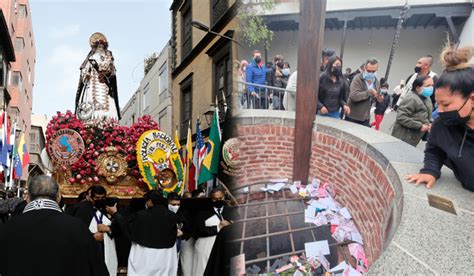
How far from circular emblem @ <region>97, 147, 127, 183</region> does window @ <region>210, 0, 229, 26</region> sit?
5083 mm

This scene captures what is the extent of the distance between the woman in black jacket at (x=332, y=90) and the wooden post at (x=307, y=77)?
0.36 m

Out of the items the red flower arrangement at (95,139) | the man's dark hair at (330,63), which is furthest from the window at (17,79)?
the man's dark hair at (330,63)

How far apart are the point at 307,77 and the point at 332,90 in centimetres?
76

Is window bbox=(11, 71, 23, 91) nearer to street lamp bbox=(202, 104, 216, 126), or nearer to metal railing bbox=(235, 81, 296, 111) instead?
street lamp bbox=(202, 104, 216, 126)

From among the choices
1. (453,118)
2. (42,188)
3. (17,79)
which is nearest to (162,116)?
(42,188)

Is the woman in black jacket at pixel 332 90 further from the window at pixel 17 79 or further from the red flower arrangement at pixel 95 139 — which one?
the window at pixel 17 79

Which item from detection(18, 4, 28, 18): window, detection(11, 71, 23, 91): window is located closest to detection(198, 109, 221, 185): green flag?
detection(11, 71, 23, 91): window

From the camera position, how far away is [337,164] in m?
4.24

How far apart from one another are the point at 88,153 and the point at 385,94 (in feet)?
10.5

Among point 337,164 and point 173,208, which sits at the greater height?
point 337,164

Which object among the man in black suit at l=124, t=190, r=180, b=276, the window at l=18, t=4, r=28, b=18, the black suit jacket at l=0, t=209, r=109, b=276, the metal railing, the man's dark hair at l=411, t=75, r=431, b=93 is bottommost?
the man in black suit at l=124, t=190, r=180, b=276

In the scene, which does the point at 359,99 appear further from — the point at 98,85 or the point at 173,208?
the point at 98,85

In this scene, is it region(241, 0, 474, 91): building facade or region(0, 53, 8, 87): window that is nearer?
region(241, 0, 474, 91): building facade

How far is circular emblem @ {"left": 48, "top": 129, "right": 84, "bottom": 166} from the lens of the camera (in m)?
4.70
